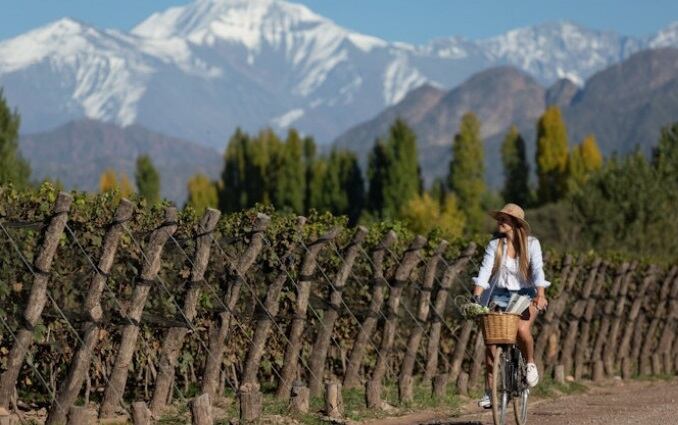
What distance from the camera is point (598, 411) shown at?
14.8 metres

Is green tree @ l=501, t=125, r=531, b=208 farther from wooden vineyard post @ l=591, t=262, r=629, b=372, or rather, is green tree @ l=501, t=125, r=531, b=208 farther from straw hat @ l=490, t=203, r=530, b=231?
straw hat @ l=490, t=203, r=530, b=231

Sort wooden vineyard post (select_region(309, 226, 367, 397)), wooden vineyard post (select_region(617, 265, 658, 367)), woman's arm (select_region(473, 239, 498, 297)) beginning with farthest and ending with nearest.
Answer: wooden vineyard post (select_region(617, 265, 658, 367)) < wooden vineyard post (select_region(309, 226, 367, 397)) < woman's arm (select_region(473, 239, 498, 297))

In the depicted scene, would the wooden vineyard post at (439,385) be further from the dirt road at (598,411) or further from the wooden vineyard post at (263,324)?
the wooden vineyard post at (263,324)

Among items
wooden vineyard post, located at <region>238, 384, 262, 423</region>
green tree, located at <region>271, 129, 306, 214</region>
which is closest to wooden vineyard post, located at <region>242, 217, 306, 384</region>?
wooden vineyard post, located at <region>238, 384, 262, 423</region>

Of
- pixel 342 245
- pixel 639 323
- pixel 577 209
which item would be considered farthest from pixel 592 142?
pixel 342 245

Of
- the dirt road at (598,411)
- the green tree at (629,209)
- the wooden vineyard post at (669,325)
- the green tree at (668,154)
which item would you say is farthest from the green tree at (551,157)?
the dirt road at (598,411)

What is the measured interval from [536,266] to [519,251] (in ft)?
0.59

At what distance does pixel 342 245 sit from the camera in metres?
16.7

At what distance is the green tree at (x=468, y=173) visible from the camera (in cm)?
11000

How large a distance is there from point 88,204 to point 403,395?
12.7ft

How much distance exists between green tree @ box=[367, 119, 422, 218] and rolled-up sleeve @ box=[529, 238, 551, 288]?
8690 centimetres

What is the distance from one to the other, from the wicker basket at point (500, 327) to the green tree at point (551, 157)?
338 feet

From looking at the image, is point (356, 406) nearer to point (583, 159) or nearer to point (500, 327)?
point (500, 327)

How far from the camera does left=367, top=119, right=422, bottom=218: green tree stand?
3981 inches
